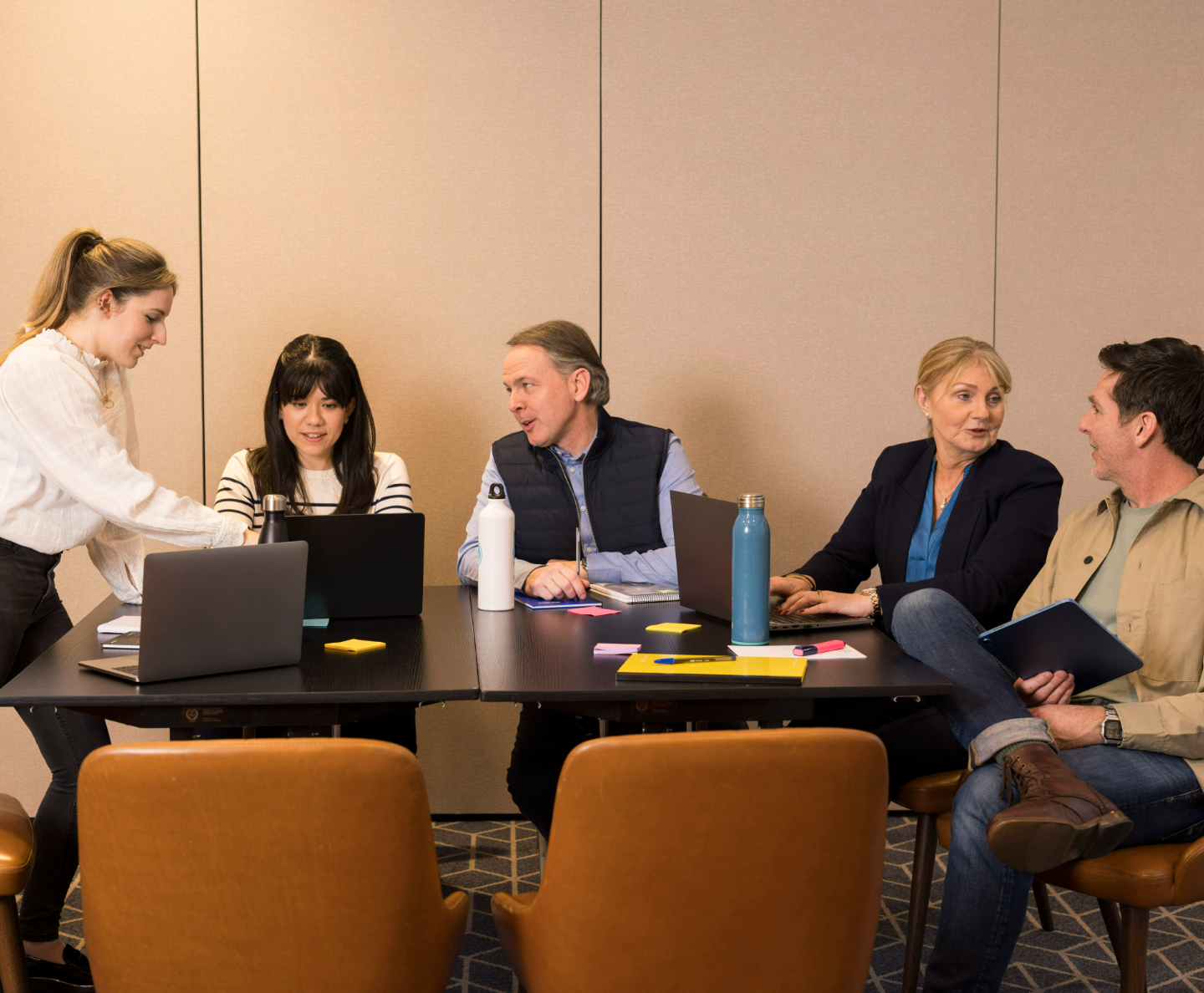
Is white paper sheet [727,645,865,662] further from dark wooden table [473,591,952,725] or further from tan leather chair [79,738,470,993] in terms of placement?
tan leather chair [79,738,470,993]

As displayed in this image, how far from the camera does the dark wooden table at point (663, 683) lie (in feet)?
4.91

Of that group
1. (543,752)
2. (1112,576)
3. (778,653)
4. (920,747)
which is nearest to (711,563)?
(778,653)

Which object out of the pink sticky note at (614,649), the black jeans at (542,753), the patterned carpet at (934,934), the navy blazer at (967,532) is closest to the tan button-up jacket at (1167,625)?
the navy blazer at (967,532)

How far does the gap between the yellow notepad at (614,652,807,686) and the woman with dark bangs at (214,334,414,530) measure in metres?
1.34

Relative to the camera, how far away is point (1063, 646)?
177 centimetres

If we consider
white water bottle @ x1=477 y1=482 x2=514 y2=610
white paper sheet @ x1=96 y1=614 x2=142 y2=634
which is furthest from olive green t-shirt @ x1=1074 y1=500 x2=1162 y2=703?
white paper sheet @ x1=96 y1=614 x2=142 y2=634

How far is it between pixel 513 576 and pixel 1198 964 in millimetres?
1752

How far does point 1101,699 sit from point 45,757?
213 cm

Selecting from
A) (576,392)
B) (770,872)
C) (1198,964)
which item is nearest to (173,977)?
(770,872)

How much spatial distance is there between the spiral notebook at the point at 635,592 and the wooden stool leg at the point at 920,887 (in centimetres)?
69

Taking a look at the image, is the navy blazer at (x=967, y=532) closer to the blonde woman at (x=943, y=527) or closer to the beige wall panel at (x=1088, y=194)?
the blonde woman at (x=943, y=527)

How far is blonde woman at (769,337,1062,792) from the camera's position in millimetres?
2141

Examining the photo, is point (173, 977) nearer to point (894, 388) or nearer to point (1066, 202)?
point (894, 388)

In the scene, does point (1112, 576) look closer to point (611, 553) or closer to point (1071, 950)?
point (1071, 950)
